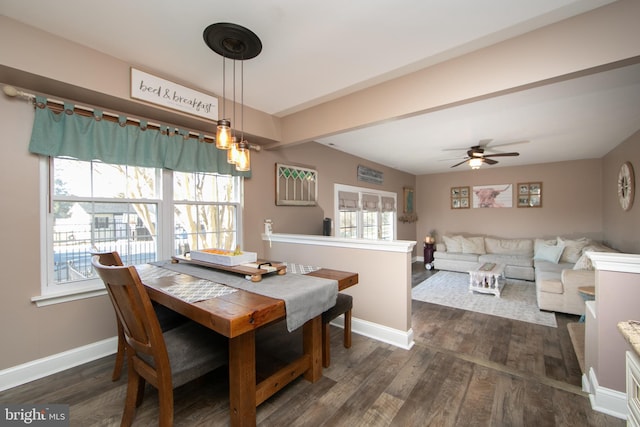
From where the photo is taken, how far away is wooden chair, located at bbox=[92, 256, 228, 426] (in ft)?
4.08

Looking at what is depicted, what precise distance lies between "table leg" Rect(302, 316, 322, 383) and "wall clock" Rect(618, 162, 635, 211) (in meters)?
4.58

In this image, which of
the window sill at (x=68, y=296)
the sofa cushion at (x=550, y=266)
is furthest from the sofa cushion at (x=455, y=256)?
the window sill at (x=68, y=296)

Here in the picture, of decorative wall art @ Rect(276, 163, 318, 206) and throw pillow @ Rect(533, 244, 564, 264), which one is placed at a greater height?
decorative wall art @ Rect(276, 163, 318, 206)

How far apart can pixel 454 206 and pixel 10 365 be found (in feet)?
24.9

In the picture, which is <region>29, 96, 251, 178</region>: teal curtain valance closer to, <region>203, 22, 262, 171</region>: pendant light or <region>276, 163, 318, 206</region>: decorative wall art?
<region>276, 163, 318, 206</region>: decorative wall art

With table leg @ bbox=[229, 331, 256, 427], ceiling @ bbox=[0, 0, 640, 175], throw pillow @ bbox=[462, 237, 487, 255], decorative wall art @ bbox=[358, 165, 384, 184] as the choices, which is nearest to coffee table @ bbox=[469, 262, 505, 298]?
throw pillow @ bbox=[462, 237, 487, 255]

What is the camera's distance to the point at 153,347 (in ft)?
4.24

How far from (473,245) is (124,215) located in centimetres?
636

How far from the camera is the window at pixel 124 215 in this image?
2.13 meters

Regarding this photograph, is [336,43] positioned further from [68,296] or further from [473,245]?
[473,245]

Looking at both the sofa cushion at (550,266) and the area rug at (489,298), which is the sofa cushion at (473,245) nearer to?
the area rug at (489,298)

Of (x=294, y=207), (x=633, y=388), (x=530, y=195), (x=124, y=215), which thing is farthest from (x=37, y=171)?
(x=530, y=195)


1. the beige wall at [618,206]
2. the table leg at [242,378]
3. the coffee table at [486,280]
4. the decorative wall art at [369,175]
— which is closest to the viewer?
the table leg at [242,378]

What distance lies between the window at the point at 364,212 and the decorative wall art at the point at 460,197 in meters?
1.67
